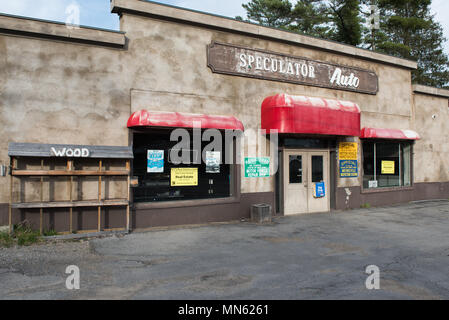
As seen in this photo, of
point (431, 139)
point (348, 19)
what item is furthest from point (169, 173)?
point (348, 19)

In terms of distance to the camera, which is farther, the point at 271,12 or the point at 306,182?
the point at 271,12

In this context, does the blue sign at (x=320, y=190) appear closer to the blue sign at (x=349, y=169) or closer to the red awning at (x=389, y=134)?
the blue sign at (x=349, y=169)

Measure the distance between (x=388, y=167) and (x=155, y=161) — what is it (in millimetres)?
10116

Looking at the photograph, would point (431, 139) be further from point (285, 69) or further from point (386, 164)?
point (285, 69)

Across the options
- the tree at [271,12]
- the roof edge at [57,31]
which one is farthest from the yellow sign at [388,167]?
the tree at [271,12]

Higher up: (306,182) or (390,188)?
(306,182)

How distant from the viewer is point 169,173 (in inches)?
348

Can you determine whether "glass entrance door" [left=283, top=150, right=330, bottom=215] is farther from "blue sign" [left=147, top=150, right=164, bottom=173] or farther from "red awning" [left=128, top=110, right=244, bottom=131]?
"blue sign" [left=147, top=150, right=164, bottom=173]

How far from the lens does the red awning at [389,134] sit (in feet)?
40.0

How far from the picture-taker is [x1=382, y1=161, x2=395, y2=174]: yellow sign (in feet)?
43.9

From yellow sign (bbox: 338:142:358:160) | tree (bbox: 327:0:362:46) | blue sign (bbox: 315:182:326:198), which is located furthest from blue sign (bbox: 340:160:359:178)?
tree (bbox: 327:0:362:46)

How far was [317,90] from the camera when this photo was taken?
11422 mm

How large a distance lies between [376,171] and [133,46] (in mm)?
10466
